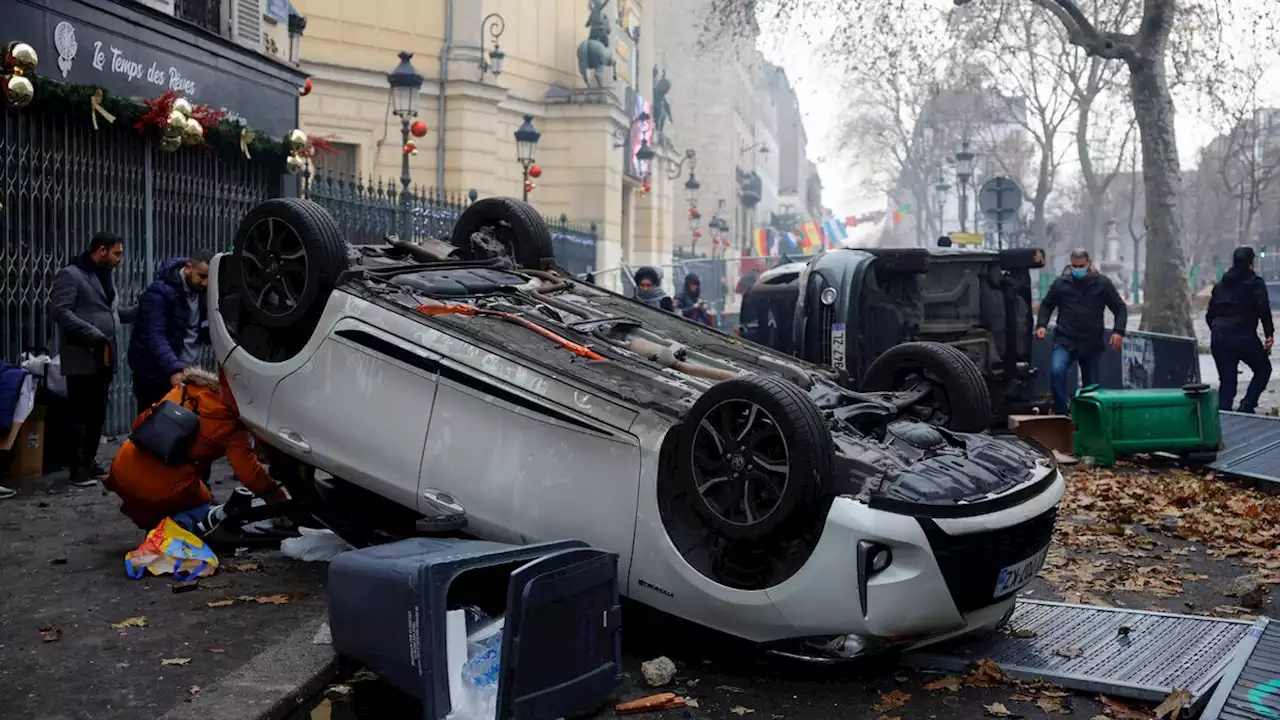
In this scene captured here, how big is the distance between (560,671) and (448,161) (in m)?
24.4

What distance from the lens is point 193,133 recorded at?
37.1 feet

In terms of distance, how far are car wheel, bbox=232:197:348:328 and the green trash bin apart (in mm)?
7051

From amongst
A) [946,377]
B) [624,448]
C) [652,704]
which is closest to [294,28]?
[946,377]

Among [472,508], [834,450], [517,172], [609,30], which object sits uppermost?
[609,30]

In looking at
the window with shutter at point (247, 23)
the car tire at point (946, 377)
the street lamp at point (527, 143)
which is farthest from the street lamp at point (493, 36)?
the car tire at point (946, 377)

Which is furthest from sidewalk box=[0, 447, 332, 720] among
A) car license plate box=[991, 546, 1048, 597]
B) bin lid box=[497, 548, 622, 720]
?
car license plate box=[991, 546, 1048, 597]

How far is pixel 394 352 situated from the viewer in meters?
5.55

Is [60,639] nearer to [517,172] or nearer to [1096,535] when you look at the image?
[1096,535]

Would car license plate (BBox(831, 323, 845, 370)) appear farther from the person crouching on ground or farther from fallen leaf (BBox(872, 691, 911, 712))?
fallen leaf (BBox(872, 691, 911, 712))

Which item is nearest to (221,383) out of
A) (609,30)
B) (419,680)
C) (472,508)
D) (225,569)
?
(225,569)

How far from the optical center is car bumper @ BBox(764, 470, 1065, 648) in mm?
4461

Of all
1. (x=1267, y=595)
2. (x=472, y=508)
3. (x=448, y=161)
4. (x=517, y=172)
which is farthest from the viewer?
(x=517, y=172)

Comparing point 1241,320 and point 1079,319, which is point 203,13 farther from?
point 1241,320

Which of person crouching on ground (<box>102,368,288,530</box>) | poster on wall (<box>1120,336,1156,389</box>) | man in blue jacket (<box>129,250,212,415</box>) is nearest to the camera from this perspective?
person crouching on ground (<box>102,368,288,530</box>)
